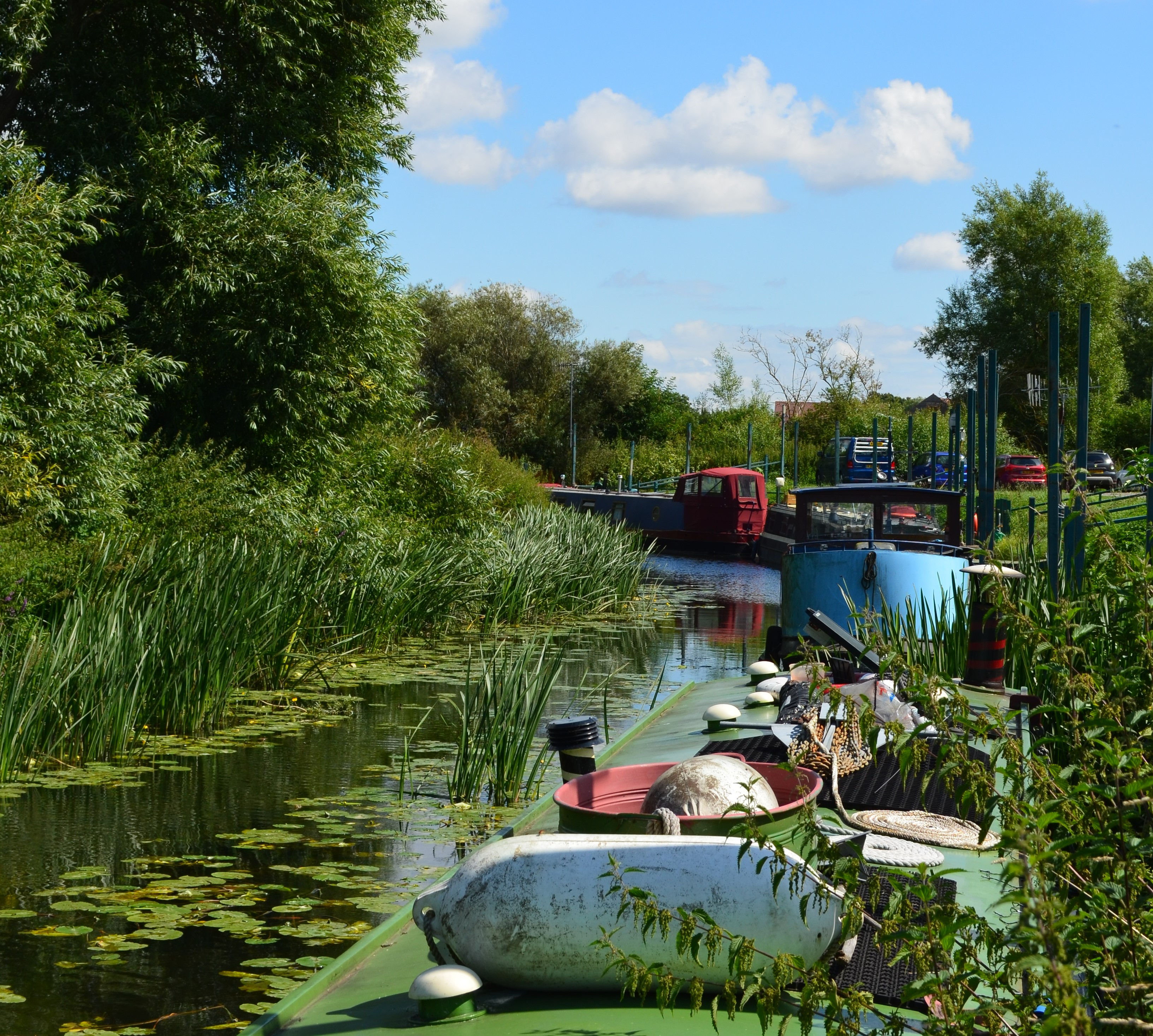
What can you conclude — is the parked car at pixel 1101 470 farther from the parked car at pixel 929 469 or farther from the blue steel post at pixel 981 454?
the blue steel post at pixel 981 454

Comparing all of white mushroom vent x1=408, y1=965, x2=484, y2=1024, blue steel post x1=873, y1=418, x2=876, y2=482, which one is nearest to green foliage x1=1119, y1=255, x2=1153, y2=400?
blue steel post x1=873, y1=418, x2=876, y2=482

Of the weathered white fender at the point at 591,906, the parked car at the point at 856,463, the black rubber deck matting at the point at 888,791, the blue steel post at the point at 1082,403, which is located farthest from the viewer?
the parked car at the point at 856,463

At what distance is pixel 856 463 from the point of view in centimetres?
3816

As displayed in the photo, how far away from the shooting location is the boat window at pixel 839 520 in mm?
14430

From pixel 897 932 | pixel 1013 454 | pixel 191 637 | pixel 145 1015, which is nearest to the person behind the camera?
pixel 897 932

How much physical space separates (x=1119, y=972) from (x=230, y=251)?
14627 mm

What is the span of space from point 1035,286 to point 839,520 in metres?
34.7

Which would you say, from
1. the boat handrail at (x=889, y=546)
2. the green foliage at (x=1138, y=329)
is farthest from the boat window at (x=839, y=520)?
the green foliage at (x=1138, y=329)

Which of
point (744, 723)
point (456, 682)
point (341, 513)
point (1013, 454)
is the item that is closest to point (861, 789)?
point (744, 723)

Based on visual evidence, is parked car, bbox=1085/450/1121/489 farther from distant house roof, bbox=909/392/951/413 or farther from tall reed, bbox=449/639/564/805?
tall reed, bbox=449/639/564/805

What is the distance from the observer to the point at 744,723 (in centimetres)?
723

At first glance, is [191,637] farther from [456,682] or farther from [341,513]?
[341,513]

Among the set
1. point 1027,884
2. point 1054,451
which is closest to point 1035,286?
point 1054,451

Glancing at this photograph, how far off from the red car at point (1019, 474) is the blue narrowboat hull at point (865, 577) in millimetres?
28763
